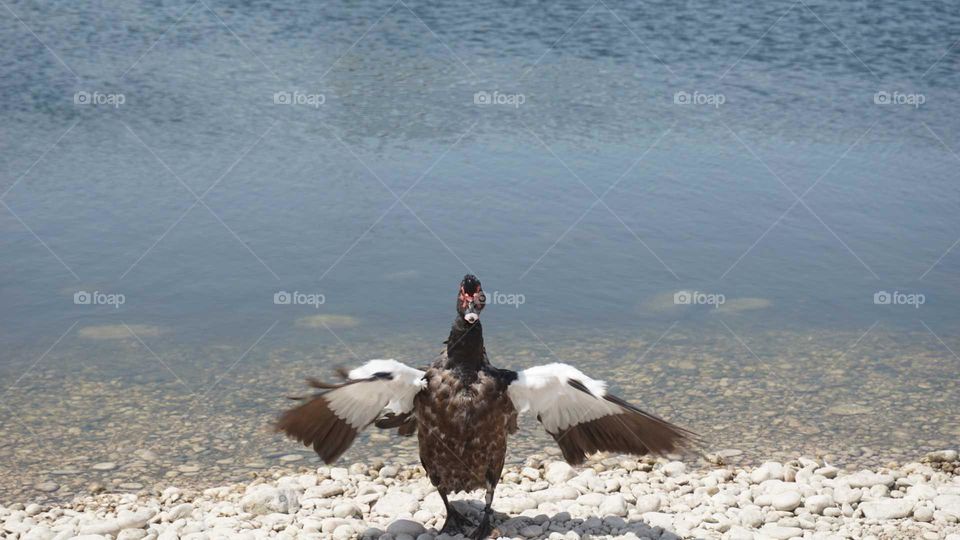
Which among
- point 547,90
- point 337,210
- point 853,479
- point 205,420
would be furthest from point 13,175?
point 853,479

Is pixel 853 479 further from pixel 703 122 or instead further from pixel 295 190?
pixel 703 122

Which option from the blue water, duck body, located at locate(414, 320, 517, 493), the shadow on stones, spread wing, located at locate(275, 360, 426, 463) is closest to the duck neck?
duck body, located at locate(414, 320, 517, 493)

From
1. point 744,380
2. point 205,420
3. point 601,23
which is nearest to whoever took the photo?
point 205,420

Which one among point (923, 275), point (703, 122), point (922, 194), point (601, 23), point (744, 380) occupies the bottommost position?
point (744, 380)

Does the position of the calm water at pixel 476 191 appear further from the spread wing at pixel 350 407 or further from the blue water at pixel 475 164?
the spread wing at pixel 350 407

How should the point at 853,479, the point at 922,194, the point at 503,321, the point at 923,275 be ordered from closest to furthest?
the point at 853,479, the point at 503,321, the point at 923,275, the point at 922,194

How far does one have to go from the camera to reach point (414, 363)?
966cm

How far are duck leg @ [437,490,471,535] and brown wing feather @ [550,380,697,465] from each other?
74 cm

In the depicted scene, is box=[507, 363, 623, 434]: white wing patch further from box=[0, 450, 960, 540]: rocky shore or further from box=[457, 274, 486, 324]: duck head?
box=[0, 450, 960, 540]: rocky shore

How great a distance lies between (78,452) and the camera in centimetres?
823

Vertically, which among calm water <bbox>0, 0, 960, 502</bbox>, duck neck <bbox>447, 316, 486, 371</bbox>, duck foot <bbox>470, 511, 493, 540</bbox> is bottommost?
duck foot <bbox>470, 511, 493, 540</bbox>

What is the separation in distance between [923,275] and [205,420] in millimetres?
7280

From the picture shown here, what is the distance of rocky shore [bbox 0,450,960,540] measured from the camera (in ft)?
22.6

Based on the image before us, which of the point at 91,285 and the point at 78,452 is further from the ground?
the point at 91,285
